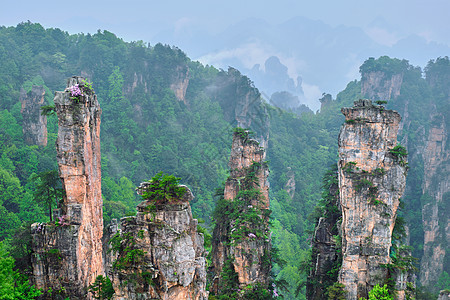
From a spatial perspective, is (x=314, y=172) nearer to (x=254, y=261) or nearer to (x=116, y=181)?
(x=116, y=181)

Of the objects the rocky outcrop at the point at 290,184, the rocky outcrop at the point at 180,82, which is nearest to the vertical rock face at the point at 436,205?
the rocky outcrop at the point at 290,184

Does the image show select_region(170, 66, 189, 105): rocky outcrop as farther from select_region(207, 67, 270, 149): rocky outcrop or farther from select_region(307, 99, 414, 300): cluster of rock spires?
select_region(307, 99, 414, 300): cluster of rock spires

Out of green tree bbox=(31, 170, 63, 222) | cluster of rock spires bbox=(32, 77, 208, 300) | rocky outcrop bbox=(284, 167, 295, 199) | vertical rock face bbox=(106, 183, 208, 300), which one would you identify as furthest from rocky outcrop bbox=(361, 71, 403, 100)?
vertical rock face bbox=(106, 183, 208, 300)

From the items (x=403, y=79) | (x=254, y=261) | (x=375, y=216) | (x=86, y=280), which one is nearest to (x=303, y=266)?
(x=254, y=261)

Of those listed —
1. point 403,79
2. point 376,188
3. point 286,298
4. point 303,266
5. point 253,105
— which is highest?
point 403,79

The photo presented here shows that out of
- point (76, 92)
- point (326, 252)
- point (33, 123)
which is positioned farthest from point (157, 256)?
point (33, 123)

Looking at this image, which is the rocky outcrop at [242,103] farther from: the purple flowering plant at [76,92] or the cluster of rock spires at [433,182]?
the purple flowering plant at [76,92]
